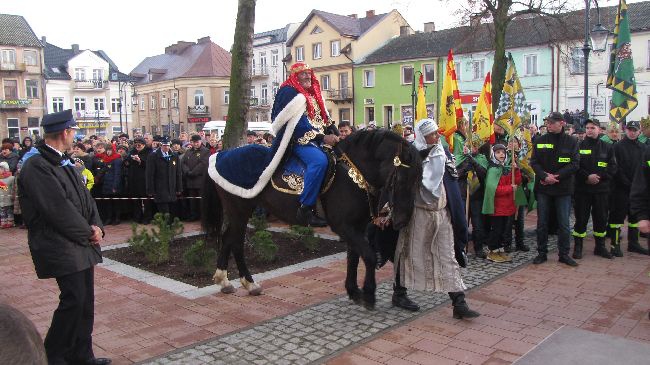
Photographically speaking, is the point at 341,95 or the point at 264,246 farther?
the point at 341,95

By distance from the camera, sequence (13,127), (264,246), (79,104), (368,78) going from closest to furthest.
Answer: (264,246)
(368,78)
(13,127)
(79,104)

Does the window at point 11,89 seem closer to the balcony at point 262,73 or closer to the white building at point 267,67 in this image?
the white building at point 267,67

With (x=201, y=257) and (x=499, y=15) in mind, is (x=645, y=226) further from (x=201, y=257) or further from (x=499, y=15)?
(x=499, y=15)

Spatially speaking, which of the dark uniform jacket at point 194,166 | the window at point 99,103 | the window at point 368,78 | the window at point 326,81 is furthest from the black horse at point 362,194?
the window at point 99,103

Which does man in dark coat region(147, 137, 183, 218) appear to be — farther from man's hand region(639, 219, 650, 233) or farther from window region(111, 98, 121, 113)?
window region(111, 98, 121, 113)

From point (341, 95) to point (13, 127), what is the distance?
125 ft

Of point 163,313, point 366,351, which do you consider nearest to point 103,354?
point 163,313

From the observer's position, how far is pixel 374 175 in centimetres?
553

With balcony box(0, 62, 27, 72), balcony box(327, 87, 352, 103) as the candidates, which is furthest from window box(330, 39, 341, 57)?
balcony box(0, 62, 27, 72)

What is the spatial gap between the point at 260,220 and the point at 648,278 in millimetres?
5733

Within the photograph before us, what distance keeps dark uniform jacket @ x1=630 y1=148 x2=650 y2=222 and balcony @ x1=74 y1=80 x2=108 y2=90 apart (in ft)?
227

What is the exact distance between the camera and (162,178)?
1188 centimetres

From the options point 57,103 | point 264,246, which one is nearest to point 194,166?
point 264,246

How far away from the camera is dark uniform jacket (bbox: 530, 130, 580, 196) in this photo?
7668mm
